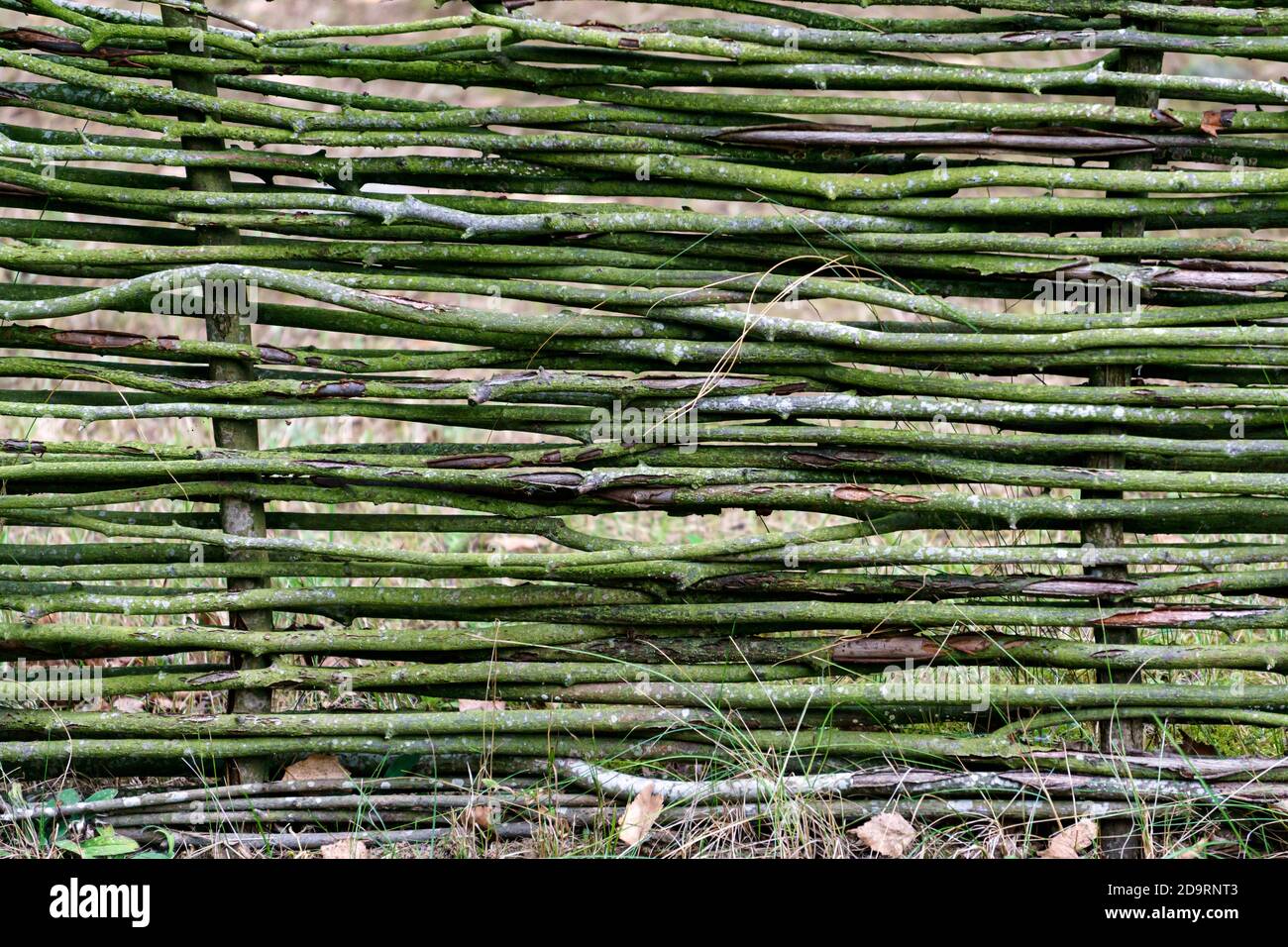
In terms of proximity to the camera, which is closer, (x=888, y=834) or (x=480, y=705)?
(x=888, y=834)

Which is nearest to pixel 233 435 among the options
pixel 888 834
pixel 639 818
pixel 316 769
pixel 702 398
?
pixel 316 769

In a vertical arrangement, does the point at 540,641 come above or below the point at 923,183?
below

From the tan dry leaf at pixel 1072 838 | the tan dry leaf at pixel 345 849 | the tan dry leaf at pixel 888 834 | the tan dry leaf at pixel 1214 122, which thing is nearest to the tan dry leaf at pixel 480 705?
the tan dry leaf at pixel 345 849

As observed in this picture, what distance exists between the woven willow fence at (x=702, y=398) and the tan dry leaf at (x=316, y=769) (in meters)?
0.05

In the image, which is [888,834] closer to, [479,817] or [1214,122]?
[479,817]

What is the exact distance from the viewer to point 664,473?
1951 millimetres

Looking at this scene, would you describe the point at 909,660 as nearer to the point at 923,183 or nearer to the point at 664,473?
the point at 664,473

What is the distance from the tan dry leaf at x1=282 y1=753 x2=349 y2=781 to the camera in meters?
2.03

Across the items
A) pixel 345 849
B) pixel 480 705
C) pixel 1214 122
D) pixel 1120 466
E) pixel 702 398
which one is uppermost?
pixel 1214 122

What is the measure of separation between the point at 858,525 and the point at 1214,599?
2.18 feet

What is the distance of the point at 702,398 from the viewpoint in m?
1.98

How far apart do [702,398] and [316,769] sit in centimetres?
102
